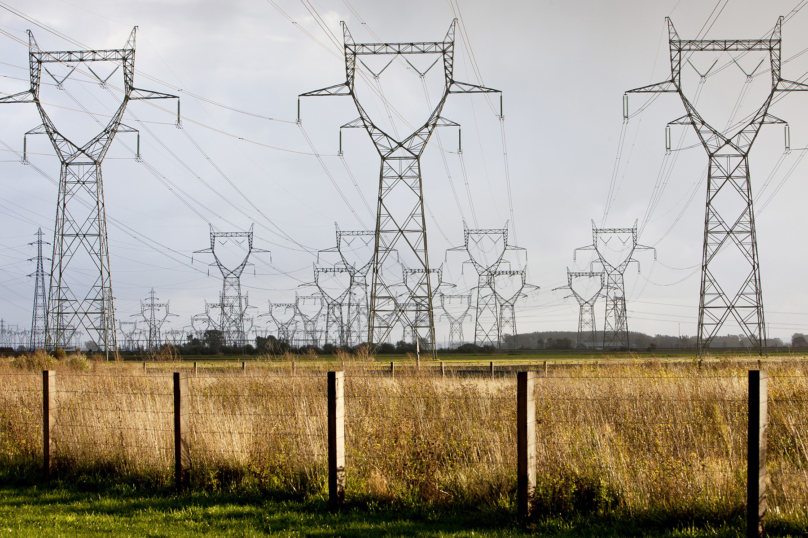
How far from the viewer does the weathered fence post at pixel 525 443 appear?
809 cm

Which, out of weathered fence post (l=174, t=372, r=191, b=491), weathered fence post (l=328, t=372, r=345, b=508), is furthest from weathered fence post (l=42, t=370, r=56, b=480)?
weathered fence post (l=328, t=372, r=345, b=508)

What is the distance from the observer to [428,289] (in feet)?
120

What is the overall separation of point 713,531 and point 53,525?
27.7 ft

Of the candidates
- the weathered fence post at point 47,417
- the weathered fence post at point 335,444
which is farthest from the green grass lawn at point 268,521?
the weathered fence post at point 47,417

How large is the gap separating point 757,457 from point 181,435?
8.10 m

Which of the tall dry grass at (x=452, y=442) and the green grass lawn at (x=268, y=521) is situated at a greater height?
the tall dry grass at (x=452, y=442)

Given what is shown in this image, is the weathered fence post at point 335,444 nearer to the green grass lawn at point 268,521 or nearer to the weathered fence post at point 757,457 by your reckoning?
the green grass lawn at point 268,521

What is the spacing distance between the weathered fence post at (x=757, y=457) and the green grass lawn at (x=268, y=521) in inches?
10.2

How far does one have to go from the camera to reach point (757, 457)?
7.36 meters

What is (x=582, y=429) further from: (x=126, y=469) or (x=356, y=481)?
(x=126, y=469)

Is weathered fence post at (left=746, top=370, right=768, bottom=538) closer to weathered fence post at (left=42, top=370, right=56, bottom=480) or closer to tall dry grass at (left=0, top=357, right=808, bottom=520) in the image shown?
tall dry grass at (left=0, top=357, right=808, bottom=520)

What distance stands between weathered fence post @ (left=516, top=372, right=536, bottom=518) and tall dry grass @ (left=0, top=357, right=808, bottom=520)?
1.61 feet

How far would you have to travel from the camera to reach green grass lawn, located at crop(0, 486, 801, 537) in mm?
7848

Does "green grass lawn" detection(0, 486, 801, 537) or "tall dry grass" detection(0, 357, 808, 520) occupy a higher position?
"tall dry grass" detection(0, 357, 808, 520)
